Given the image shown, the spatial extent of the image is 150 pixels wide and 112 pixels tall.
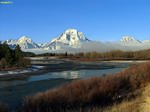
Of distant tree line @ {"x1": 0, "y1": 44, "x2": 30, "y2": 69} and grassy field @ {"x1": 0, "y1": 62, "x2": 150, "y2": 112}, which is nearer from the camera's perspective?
grassy field @ {"x1": 0, "y1": 62, "x2": 150, "y2": 112}

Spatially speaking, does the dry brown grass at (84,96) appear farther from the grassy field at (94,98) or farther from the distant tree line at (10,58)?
the distant tree line at (10,58)

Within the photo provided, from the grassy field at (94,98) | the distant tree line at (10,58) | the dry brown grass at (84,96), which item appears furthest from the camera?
the distant tree line at (10,58)

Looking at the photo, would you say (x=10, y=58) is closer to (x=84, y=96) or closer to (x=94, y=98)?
(x=94, y=98)

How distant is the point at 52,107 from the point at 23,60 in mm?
64867

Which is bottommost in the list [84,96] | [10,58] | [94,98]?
[94,98]

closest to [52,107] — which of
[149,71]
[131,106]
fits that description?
[131,106]

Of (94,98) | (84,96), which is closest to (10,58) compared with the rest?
(94,98)

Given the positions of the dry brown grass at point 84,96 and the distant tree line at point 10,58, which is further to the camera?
the distant tree line at point 10,58

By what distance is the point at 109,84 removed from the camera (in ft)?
91.7

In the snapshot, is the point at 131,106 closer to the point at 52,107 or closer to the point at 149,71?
the point at 52,107

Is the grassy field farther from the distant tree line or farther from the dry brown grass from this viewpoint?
the distant tree line

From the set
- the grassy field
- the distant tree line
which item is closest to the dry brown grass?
the grassy field

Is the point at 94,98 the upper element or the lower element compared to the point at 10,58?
lower

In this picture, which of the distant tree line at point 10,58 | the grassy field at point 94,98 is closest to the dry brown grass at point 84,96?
the grassy field at point 94,98
